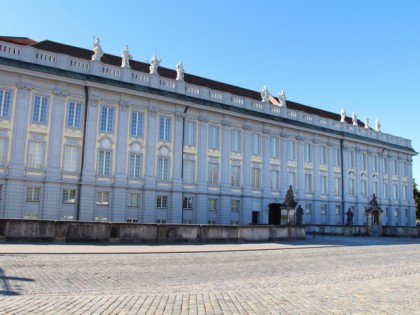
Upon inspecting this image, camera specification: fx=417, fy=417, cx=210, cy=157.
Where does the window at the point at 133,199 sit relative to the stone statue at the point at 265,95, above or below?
A: below

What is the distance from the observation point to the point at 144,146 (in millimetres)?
36219

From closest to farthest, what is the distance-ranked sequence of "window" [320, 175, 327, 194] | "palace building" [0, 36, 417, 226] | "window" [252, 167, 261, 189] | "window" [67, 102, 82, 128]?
"palace building" [0, 36, 417, 226]
"window" [67, 102, 82, 128]
"window" [252, 167, 261, 189]
"window" [320, 175, 327, 194]

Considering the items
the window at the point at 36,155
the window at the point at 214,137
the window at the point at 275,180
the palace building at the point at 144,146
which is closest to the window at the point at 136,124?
the palace building at the point at 144,146

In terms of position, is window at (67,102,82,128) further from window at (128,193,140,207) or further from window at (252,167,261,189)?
window at (252,167,261,189)

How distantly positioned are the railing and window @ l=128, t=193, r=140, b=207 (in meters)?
9.72

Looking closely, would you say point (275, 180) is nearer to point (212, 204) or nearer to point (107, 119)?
point (212, 204)

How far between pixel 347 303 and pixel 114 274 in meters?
6.44

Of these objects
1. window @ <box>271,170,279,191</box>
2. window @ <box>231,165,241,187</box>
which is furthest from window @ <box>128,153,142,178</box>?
window @ <box>271,170,279,191</box>

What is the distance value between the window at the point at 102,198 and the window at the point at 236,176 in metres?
12.9

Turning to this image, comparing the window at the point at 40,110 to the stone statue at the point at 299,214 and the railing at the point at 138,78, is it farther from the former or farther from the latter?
the stone statue at the point at 299,214

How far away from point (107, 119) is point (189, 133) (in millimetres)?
7892

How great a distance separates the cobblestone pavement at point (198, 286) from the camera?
7.74m

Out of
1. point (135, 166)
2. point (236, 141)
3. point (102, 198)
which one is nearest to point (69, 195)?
point (102, 198)

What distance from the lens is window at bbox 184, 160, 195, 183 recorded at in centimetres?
3822
